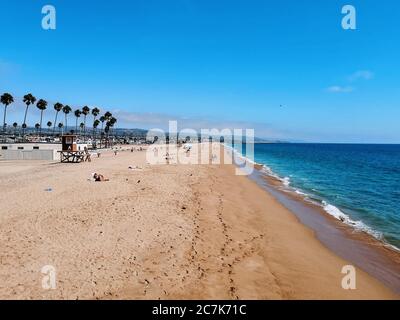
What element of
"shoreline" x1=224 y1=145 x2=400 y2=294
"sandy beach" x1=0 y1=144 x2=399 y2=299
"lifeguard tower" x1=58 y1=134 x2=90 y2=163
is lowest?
"shoreline" x1=224 y1=145 x2=400 y2=294

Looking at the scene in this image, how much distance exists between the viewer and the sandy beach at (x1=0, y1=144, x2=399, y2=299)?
7.72 metres

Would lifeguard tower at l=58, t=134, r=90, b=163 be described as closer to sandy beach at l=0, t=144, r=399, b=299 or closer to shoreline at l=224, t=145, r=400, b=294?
sandy beach at l=0, t=144, r=399, b=299

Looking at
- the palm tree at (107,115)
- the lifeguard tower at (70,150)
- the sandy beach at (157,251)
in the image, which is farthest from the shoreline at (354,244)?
the palm tree at (107,115)

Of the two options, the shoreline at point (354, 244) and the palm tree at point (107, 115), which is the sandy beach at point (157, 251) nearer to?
the shoreline at point (354, 244)

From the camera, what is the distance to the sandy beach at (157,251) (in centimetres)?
772

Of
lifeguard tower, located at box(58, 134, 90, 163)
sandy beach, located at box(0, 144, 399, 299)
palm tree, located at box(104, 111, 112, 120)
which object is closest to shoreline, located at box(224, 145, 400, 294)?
sandy beach, located at box(0, 144, 399, 299)

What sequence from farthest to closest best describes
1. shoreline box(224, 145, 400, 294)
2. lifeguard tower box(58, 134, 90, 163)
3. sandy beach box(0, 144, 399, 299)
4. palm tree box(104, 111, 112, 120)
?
palm tree box(104, 111, 112, 120) < lifeguard tower box(58, 134, 90, 163) < shoreline box(224, 145, 400, 294) < sandy beach box(0, 144, 399, 299)

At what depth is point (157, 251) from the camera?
9.85 meters

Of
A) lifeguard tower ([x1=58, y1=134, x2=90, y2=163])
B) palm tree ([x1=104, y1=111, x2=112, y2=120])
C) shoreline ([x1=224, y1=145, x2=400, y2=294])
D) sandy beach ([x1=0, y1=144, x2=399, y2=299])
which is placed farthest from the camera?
palm tree ([x1=104, y1=111, x2=112, y2=120])

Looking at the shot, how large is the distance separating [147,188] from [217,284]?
1248 centimetres

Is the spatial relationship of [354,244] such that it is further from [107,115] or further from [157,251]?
[107,115]

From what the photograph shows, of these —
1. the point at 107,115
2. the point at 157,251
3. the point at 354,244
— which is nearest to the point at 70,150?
the point at 157,251
